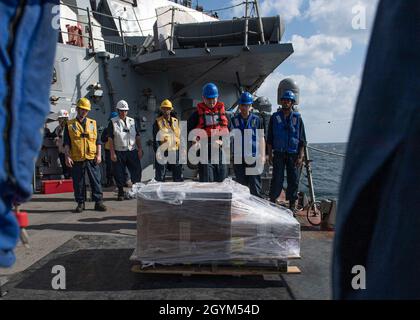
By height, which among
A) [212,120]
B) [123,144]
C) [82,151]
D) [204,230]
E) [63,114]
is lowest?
[204,230]

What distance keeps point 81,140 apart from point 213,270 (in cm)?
→ 343

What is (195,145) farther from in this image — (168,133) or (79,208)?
(79,208)

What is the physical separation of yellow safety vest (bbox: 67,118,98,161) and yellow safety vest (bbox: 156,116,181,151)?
3.57 ft

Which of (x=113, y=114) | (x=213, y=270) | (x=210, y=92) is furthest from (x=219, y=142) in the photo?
(x=113, y=114)

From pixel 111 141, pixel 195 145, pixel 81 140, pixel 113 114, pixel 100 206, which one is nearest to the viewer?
pixel 195 145

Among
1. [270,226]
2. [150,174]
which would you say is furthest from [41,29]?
[150,174]

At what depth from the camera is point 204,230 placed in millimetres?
2859

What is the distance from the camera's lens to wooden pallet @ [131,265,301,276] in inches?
112

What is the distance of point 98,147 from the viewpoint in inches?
230

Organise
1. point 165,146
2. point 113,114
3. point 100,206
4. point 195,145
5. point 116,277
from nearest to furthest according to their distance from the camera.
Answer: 1. point 116,277
2. point 195,145
3. point 100,206
4. point 165,146
5. point 113,114

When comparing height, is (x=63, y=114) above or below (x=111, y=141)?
above

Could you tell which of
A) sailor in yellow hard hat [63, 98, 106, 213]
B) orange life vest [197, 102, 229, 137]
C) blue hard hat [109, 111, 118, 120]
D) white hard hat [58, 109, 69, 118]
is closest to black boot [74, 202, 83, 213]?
sailor in yellow hard hat [63, 98, 106, 213]

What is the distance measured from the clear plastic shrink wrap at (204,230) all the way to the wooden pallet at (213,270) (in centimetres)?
5

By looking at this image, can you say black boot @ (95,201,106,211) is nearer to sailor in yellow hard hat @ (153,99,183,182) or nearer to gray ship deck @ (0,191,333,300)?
sailor in yellow hard hat @ (153,99,183,182)
